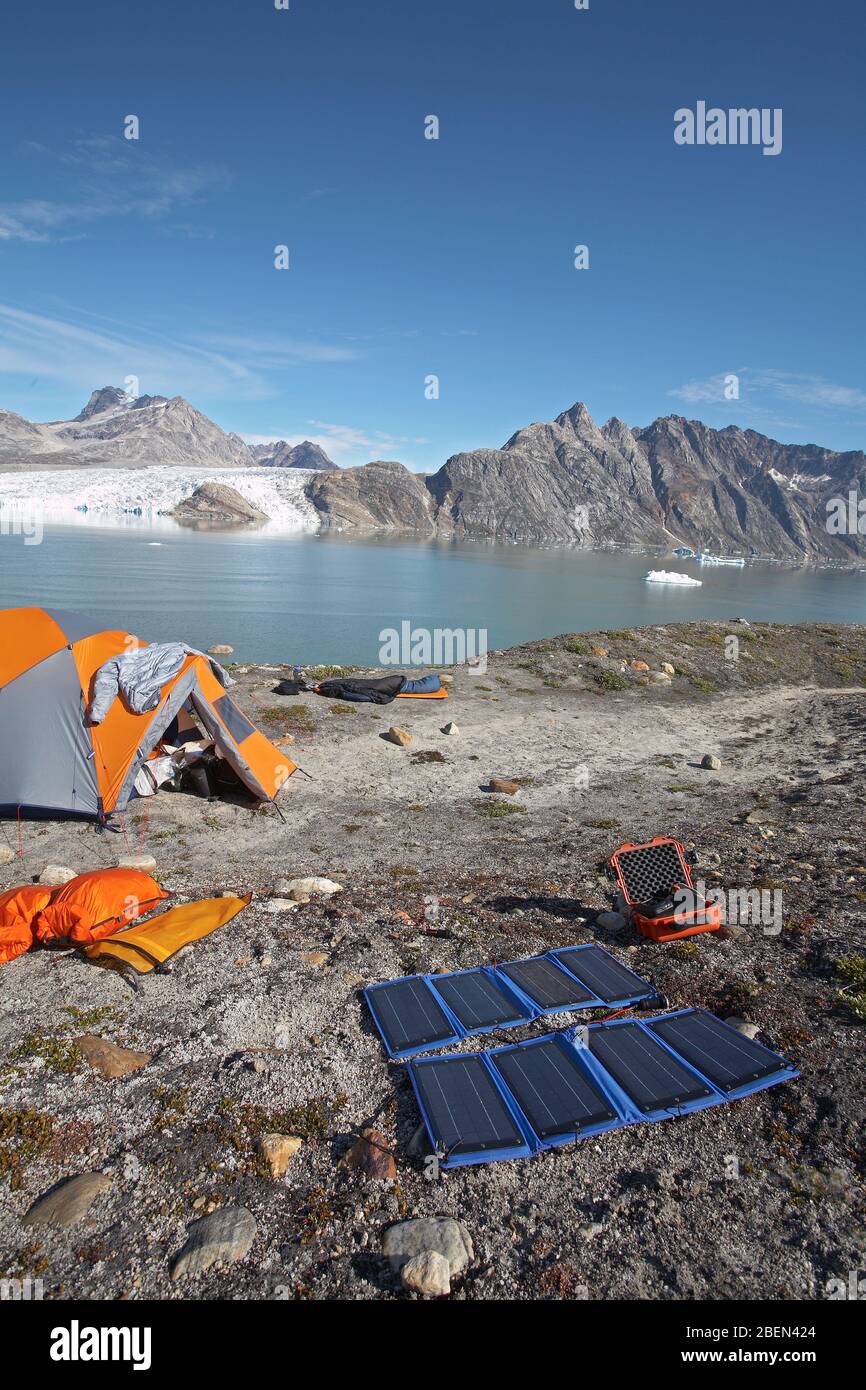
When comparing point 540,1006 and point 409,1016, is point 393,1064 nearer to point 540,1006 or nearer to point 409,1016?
point 409,1016

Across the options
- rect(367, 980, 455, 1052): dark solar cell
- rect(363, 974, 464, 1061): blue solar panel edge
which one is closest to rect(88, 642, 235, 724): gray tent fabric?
rect(363, 974, 464, 1061): blue solar panel edge

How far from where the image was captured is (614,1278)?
4121 mm

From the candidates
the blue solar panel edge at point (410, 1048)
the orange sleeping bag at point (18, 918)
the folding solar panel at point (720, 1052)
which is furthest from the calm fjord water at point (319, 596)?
the folding solar panel at point (720, 1052)

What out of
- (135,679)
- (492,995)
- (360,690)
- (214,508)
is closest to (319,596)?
(360,690)

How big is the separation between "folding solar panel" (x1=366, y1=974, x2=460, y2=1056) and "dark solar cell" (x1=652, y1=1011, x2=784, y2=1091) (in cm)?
200

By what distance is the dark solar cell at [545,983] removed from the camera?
22.1 ft

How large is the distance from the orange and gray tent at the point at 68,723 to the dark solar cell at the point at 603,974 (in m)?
7.57

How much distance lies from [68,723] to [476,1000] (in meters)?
8.79

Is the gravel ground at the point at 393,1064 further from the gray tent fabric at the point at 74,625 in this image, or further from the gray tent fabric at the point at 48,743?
the gray tent fabric at the point at 74,625

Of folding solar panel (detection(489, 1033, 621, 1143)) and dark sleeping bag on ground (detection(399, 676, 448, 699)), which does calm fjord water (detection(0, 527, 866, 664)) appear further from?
folding solar panel (detection(489, 1033, 621, 1143))

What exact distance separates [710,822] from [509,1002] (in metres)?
7.88

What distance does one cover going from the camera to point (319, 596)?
2506 inches

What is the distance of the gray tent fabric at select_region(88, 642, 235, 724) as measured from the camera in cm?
1183

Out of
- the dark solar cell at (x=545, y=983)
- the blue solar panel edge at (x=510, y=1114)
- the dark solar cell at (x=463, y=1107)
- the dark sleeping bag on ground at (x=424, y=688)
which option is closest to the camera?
the blue solar panel edge at (x=510, y=1114)
